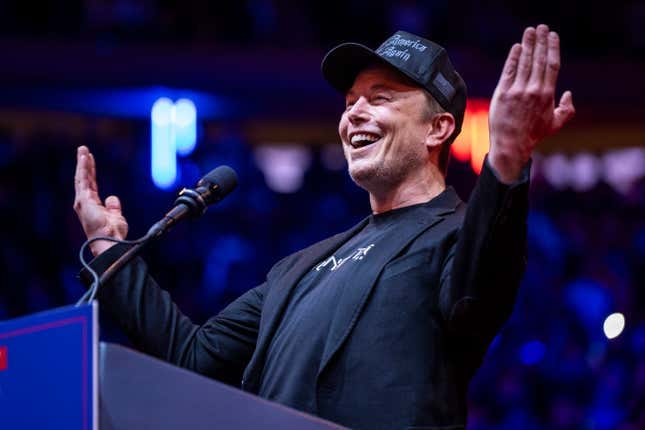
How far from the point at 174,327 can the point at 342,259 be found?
1.37 ft

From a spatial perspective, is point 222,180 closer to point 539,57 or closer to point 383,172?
point 383,172

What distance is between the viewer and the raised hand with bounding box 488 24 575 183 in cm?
198

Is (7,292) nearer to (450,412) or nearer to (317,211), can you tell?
(317,211)

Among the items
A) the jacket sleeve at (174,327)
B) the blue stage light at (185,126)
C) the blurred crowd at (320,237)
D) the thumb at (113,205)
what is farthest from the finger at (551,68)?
the blue stage light at (185,126)

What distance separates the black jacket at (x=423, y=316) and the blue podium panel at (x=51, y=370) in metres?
0.60

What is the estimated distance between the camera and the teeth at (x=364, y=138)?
2.57m

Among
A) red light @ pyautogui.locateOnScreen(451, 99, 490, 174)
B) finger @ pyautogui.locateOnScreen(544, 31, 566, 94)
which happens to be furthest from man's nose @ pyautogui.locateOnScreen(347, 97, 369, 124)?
red light @ pyautogui.locateOnScreen(451, 99, 490, 174)

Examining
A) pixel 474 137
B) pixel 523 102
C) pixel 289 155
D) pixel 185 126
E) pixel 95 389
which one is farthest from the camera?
pixel 289 155

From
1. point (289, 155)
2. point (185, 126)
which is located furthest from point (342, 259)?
point (289, 155)

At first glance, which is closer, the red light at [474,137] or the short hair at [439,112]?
the short hair at [439,112]

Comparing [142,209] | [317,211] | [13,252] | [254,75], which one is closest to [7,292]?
[13,252]

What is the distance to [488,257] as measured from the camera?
203 centimetres

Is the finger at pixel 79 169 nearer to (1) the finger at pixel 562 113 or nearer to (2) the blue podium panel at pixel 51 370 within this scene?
(2) the blue podium panel at pixel 51 370

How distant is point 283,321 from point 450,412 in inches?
17.5
